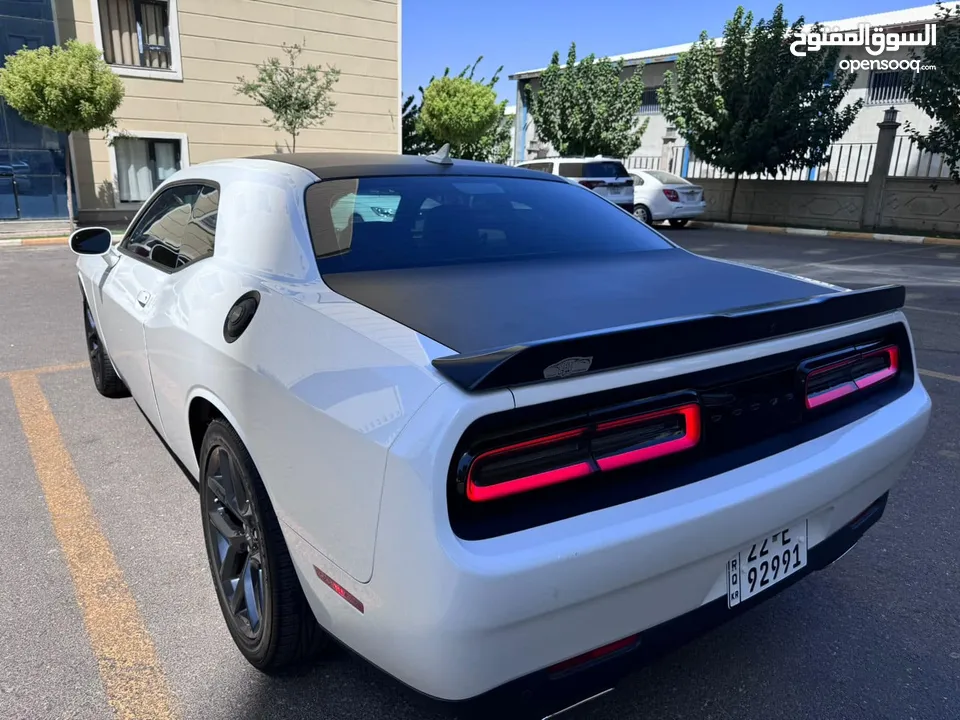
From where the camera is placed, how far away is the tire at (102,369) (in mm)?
4324

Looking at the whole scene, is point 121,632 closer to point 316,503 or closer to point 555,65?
point 316,503

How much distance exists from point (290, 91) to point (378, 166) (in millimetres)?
15856

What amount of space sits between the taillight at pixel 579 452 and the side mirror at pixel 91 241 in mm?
3082

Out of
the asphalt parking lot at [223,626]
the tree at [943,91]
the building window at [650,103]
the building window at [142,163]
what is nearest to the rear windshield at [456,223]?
the asphalt parking lot at [223,626]

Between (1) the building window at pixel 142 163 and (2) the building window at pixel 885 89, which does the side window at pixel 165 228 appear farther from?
(2) the building window at pixel 885 89

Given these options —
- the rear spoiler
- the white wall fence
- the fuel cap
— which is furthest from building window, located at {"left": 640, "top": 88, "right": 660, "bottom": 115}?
the fuel cap

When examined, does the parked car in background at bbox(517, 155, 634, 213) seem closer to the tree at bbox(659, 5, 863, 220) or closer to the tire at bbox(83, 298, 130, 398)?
the tree at bbox(659, 5, 863, 220)

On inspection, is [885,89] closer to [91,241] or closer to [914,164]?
[914,164]

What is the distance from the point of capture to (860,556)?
2.82m

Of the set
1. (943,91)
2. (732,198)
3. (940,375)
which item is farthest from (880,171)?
(940,375)

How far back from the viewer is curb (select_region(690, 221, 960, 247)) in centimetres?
1547

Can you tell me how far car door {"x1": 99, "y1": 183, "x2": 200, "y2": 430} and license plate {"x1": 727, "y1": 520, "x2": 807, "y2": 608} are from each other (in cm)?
225

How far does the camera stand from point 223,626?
2342 millimetres

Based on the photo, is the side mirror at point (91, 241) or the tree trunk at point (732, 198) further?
the tree trunk at point (732, 198)
